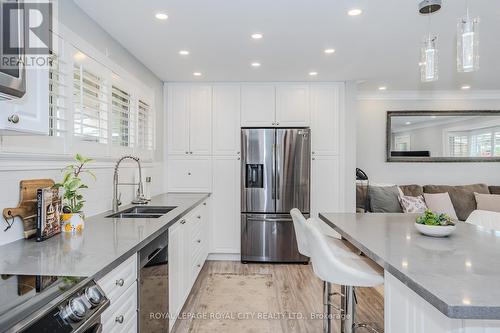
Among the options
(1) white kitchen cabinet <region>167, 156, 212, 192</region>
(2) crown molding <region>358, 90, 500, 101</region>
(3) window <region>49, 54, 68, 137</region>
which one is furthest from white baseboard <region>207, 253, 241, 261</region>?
(2) crown molding <region>358, 90, 500, 101</region>

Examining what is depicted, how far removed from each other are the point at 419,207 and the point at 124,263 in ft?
13.3

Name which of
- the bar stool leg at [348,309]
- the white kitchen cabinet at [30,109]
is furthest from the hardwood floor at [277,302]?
the white kitchen cabinet at [30,109]

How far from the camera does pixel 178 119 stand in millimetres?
4254

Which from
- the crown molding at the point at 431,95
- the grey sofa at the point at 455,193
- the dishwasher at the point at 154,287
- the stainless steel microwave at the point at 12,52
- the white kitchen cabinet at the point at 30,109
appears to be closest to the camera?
the stainless steel microwave at the point at 12,52

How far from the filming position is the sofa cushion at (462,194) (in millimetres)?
4414

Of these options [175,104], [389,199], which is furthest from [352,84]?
[175,104]

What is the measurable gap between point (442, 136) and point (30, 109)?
5.47m

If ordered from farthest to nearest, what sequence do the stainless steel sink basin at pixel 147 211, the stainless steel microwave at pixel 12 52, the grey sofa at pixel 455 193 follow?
the grey sofa at pixel 455 193 < the stainless steel sink basin at pixel 147 211 < the stainless steel microwave at pixel 12 52

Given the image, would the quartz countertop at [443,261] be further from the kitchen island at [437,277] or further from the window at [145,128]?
the window at [145,128]

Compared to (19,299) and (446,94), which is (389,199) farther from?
(19,299)

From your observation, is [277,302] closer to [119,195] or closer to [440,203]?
[119,195]

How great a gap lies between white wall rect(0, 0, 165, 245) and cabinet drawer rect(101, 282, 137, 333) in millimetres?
687

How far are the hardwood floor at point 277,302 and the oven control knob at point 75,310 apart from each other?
1692mm

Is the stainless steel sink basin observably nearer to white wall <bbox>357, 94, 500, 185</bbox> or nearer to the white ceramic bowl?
the white ceramic bowl
